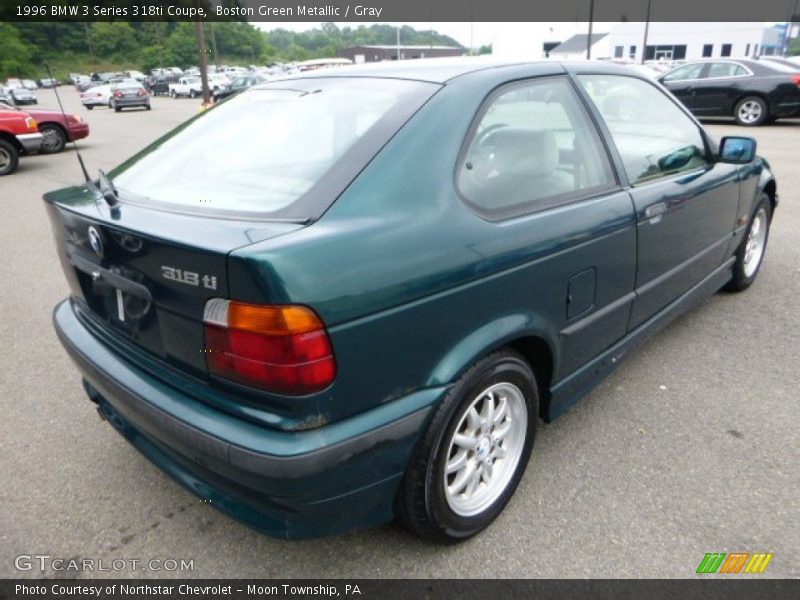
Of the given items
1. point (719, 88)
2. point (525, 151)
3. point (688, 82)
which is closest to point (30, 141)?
point (525, 151)

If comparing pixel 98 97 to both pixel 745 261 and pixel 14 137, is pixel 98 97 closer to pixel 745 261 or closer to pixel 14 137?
pixel 14 137

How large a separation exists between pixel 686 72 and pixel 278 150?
48.9 feet

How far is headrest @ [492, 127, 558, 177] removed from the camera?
2268 millimetres

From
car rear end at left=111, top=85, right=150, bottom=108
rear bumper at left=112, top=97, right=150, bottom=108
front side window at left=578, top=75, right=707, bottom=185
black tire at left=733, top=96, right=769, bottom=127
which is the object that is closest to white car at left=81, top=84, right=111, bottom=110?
car rear end at left=111, top=85, right=150, bottom=108

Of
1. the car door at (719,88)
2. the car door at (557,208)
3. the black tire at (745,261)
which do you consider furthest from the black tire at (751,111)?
the car door at (557,208)

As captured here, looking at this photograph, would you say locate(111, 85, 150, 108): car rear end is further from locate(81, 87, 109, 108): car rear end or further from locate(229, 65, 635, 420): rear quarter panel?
locate(229, 65, 635, 420): rear quarter panel

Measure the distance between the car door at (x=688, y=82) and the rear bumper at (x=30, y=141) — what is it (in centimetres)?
1321

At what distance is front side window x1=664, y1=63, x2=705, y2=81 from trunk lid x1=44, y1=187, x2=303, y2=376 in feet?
49.9

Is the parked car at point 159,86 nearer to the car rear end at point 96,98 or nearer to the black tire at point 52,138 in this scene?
the car rear end at point 96,98

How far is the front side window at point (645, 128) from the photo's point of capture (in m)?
2.77

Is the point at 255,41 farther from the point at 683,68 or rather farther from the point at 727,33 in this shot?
the point at 683,68

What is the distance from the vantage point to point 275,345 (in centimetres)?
162

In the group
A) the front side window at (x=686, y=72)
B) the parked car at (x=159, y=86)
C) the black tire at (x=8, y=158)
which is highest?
the front side window at (x=686, y=72)

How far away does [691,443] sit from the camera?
2.71 m
